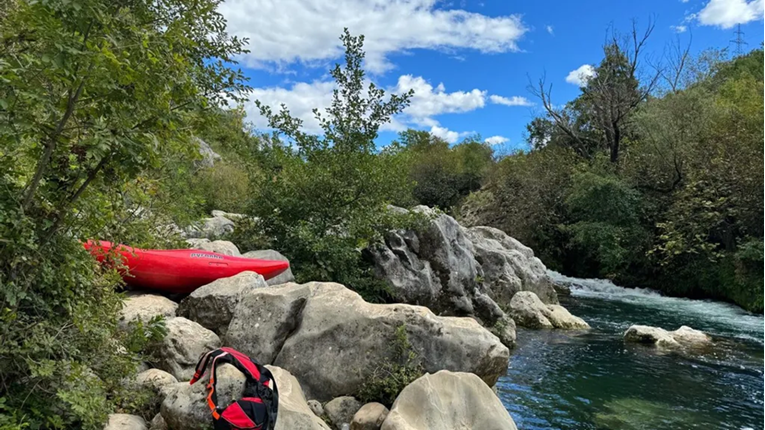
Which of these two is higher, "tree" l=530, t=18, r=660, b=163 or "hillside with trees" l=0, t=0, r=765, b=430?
"tree" l=530, t=18, r=660, b=163

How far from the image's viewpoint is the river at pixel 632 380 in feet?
21.4

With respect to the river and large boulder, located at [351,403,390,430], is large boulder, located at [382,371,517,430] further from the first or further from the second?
the river

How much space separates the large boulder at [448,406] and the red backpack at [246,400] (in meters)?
1.11

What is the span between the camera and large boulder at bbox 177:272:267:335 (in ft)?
18.0

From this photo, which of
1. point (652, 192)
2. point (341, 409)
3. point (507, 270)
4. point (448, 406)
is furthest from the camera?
Result: point (652, 192)

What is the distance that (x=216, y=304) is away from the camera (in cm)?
550

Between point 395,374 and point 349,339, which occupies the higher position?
point 349,339

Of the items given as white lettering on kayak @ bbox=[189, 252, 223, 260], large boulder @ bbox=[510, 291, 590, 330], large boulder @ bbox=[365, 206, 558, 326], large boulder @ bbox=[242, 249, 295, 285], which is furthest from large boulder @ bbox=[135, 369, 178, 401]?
large boulder @ bbox=[510, 291, 590, 330]

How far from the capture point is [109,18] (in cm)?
238

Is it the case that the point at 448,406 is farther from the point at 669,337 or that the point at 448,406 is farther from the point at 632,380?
the point at 669,337

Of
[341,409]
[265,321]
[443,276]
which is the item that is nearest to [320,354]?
→ [341,409]

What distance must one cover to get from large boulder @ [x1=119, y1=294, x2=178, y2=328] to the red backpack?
182cm

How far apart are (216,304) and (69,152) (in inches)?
123

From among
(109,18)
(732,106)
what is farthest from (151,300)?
(732,106)
